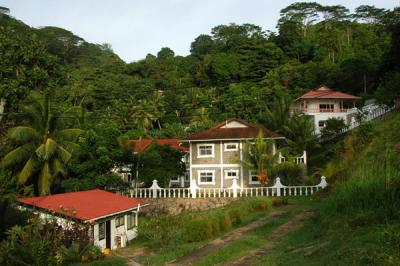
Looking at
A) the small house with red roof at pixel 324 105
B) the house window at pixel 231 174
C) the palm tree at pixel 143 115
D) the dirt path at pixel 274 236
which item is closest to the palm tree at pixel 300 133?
the house window at pixel 231 174

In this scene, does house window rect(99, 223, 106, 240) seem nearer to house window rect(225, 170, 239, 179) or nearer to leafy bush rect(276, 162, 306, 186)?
leafy bush rect(276, 162, 306, 186)

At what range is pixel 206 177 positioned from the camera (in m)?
29.5

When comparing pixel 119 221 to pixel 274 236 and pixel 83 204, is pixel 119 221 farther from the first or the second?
pixel 274 236

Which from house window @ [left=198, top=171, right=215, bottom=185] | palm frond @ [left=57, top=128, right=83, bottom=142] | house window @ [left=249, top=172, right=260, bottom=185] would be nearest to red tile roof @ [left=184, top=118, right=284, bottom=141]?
house window @ [left=198, top=171, right=215, bottom=185]

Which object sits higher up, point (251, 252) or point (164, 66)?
point (164, 66)

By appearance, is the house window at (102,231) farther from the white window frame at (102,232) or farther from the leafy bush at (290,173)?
the leafy bush at (290,173)

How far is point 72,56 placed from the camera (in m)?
95.6

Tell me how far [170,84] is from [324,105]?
3313 centimetres

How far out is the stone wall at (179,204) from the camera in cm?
2492

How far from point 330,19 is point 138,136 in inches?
2073

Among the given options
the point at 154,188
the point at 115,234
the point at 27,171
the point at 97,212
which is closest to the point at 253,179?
the point at 154,188

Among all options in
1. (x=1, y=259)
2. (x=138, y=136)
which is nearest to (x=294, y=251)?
(x=1, y=259)

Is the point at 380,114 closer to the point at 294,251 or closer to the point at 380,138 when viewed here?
the point at 380,138

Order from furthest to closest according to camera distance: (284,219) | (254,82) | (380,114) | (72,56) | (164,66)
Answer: (72,56) < (164,66) < (254,82) < (380,114) < (284,219)
